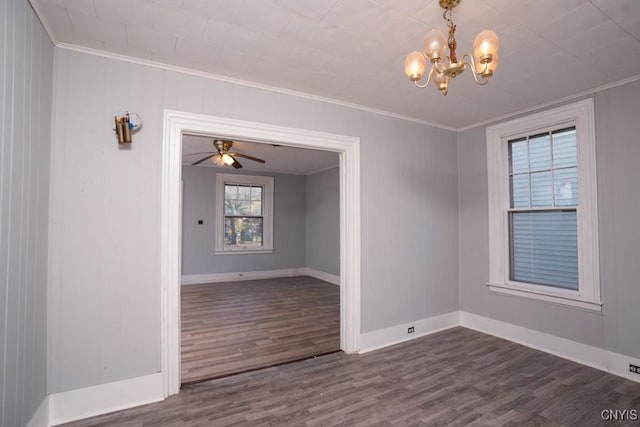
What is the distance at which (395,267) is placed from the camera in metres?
3.59

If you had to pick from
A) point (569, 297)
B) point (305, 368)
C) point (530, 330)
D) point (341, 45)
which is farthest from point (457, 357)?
point (341, 45)

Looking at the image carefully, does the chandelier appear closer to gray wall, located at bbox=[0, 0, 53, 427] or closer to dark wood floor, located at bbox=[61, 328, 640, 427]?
gray wall, located at bbox=[0, 0, 53, 427]

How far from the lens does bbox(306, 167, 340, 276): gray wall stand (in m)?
7.04

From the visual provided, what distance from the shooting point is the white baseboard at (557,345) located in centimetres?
275

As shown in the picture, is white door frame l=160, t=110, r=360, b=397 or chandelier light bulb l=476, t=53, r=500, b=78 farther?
white door frame l=160, t=110, r=360, b=397

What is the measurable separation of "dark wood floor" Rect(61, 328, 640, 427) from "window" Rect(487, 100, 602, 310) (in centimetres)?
80

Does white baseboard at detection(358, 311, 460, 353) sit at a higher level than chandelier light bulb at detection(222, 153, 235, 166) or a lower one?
lower

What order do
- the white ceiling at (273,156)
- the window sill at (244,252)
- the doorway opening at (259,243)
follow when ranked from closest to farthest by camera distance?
the doorway opening at (259,243), the white ceiling at (273,156), the window sill at (244,252)

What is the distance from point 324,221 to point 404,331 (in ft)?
13.7

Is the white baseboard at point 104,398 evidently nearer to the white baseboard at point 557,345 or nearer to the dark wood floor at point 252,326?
the dark wood floor at point 252,326

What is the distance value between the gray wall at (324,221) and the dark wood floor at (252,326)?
2.89ft

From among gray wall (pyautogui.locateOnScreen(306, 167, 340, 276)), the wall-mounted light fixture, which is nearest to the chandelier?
the wall-mounted light fixture

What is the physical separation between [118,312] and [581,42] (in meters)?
3.82

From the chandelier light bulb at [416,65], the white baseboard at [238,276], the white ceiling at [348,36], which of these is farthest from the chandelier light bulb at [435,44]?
the white baseboard at [238,276]
